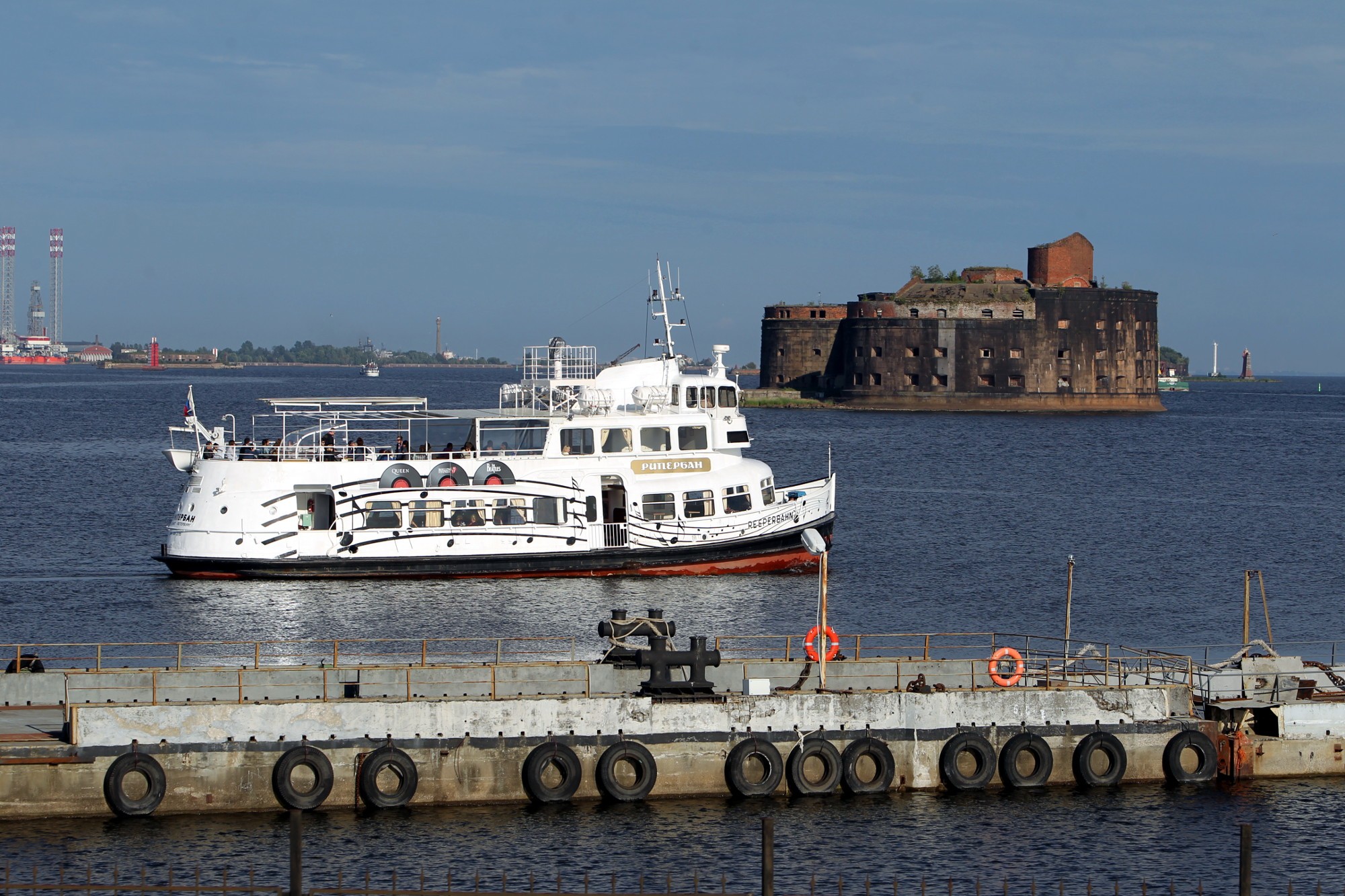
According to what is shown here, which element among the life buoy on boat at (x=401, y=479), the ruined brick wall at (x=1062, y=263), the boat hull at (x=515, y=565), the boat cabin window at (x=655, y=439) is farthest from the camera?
the ruined brick wall at (x=1062, y=263)

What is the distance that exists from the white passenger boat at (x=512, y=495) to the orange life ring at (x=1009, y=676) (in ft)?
61.1

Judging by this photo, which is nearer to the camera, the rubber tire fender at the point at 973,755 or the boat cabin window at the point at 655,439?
the rubber tire fender at the point at 973,755

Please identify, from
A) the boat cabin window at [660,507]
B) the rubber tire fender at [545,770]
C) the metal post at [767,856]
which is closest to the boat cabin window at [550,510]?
the boat cabin window at [660,507]

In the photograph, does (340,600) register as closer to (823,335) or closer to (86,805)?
(86,805)

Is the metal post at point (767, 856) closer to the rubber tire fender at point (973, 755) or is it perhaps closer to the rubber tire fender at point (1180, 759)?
the rubber tire fender at point (973, 755)

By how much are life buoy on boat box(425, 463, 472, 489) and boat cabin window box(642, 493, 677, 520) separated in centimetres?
518

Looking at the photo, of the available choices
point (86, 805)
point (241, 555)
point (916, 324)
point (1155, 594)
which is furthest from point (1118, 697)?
point (916, 324)

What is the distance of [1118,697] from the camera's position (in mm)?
27250

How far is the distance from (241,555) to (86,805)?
68.5 ft

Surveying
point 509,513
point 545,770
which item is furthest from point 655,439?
point 545,770

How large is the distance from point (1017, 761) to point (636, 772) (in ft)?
21.0

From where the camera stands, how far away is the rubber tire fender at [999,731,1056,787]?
87.0 feet

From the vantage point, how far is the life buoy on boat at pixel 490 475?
45594 millimetres

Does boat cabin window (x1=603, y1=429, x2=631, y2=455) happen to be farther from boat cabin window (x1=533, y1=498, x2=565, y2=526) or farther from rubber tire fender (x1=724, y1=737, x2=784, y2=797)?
rubber tire fender (x1=724, y1=737, x2=784, y2=797)
